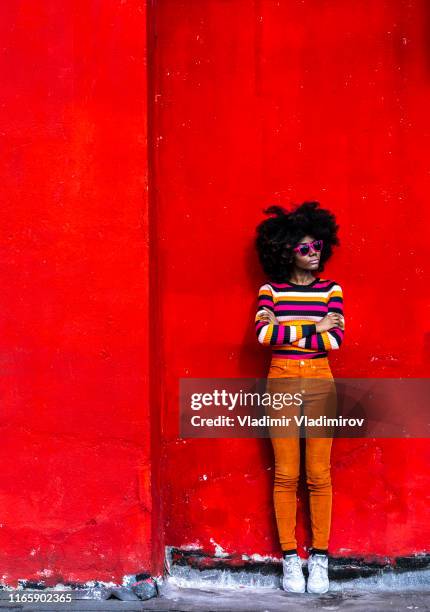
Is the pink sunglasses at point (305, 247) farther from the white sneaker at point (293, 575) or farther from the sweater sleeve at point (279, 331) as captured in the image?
the white sneaker at point (293, 575)

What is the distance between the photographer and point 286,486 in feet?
14.2

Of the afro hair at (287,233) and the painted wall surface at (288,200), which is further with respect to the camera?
the painted wall surface at (288,200)

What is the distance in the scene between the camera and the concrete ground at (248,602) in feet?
13.7

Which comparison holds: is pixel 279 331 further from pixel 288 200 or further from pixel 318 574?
pixel 318 574

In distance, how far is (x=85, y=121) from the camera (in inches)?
164

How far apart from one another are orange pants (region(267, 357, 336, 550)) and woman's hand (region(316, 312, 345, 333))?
0.18m

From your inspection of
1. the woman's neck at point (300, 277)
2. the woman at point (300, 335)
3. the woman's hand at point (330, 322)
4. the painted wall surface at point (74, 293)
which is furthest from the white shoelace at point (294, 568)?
the woman's neck at point (300, 277)

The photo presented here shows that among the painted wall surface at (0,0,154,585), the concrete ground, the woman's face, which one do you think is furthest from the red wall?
the woman's face

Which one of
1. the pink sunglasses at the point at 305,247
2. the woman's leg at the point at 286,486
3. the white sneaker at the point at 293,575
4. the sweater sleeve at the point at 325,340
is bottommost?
the white sneaker at the point at 293,575

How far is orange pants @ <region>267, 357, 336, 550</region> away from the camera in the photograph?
14.0 ft

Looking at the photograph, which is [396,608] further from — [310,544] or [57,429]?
[57,429]

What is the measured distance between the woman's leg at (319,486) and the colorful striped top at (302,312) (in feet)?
1.55

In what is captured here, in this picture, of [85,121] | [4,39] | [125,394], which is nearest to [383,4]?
[85,121]

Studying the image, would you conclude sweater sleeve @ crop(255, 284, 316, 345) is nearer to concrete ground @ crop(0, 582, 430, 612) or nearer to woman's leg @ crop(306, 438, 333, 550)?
woman's leg @ crop(306, 438, 333, 550)
